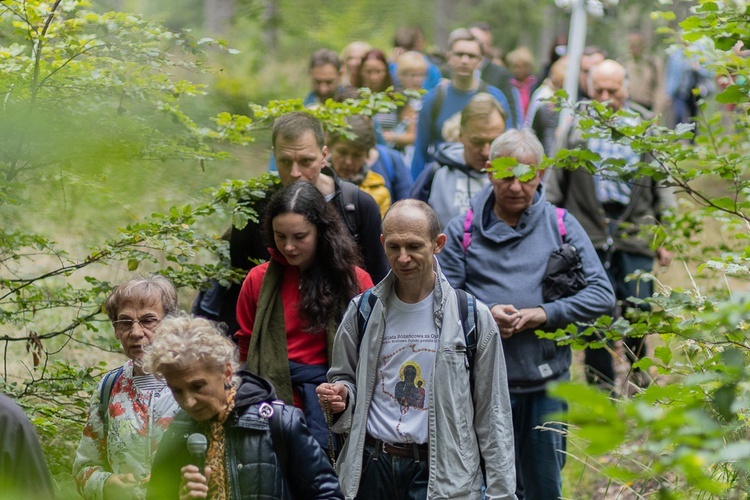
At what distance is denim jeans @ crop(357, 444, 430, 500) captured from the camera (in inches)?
155

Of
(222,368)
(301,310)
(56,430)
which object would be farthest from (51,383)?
(222,368)

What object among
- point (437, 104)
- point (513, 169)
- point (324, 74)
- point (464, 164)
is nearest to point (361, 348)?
point (513, 169)

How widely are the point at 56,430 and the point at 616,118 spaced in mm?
2882

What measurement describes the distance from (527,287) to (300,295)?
1.19 metres

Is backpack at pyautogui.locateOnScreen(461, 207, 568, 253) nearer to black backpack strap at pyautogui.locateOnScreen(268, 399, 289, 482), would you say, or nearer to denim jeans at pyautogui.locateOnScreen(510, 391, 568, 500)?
denim jeans at pyautogui.locateOnScreen(510, 391, 568, 500)

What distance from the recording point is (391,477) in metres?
3.96

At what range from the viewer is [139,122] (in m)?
3.18

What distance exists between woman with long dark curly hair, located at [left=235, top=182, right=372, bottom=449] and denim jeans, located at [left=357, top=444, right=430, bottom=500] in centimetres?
48

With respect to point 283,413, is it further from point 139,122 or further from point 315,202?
point 315,202

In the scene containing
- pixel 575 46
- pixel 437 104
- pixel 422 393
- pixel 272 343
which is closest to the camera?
pixel 422 393

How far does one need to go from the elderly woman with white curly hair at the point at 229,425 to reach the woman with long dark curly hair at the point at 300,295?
45.6 inches

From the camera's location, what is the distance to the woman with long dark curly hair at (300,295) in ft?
14.6

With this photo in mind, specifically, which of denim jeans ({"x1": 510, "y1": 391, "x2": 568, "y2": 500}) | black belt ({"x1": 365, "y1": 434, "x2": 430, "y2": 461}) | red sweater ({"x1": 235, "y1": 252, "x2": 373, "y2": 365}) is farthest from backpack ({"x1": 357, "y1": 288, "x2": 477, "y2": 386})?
denim jeans ({"x1": 510, "y1": 391, "x2": 568, "y2": 500})

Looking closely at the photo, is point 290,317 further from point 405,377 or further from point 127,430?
point 127,430
